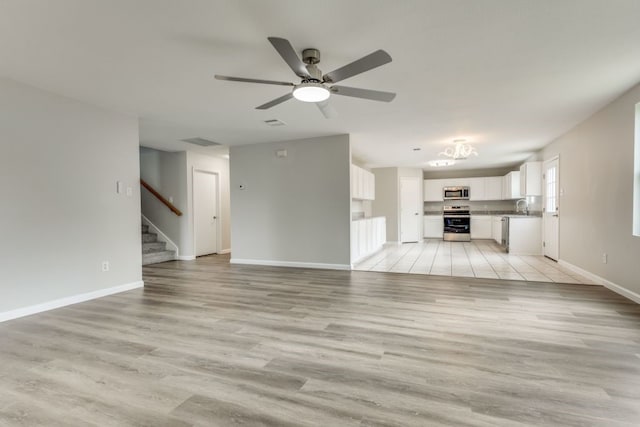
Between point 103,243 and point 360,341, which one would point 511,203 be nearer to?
point 360,341

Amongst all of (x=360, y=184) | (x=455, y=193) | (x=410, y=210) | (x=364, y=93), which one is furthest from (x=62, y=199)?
(x=455, y=193)

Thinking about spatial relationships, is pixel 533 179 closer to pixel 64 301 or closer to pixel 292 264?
pixel 292 264

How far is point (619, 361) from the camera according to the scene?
2.18m

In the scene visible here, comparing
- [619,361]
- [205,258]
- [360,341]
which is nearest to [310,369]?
[360,341]

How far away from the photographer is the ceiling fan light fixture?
8.54ft

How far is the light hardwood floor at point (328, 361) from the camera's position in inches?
65.6

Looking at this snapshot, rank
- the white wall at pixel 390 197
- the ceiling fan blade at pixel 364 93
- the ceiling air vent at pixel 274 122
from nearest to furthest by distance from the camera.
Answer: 1. the ceiling fan blade at pixel 364 93
2. the ceiling air vent at pixel 274 122
3. the white wall at pixel 390 197

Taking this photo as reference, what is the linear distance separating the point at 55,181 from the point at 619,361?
544cm

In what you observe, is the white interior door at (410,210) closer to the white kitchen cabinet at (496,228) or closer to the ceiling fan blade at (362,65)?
the white kitchen cabinet at (496,228)

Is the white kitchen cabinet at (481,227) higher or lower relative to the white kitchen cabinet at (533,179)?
lower

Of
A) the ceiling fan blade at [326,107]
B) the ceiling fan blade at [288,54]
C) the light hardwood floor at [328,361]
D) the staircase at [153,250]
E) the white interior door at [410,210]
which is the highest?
the ceiling fan blade at [288,54]

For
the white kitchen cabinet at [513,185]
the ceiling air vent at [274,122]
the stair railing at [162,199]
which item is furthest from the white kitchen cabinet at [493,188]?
the stair railing at [162,199]

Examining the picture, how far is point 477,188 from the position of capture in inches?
404

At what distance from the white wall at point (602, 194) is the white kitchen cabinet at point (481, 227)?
4509mm
